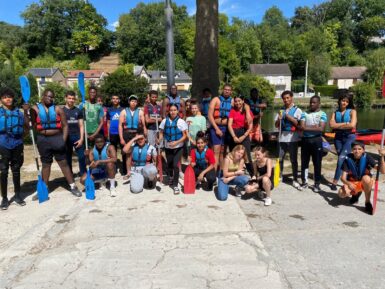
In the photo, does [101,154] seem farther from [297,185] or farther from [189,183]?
[297,185]

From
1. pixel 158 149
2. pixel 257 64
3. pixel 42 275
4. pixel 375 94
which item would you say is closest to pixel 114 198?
pixel 158 149

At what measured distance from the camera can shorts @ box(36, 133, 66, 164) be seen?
18.7ft

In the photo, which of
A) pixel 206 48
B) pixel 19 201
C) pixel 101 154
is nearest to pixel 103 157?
pixel 101 154

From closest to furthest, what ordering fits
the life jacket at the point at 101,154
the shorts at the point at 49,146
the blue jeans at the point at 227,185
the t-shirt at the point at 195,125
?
the blue jeans at the point at 227,185
the shorts at the point at 49,146
the life jacket at the point at 101,154
the t-shirt at the point at 195,125

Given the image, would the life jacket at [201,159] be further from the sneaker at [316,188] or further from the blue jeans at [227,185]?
the sneaker at [316,188]

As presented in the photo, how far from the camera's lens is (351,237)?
4211 mm

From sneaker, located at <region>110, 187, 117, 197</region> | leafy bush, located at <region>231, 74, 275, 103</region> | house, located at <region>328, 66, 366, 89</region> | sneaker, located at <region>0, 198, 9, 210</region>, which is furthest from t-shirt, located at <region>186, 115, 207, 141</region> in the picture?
house, located at <region>328, 66, 366, 89</region>

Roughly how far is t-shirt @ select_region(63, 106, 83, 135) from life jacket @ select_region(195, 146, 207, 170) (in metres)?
2.22

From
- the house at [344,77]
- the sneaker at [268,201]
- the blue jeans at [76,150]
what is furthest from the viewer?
the house at [344,77]

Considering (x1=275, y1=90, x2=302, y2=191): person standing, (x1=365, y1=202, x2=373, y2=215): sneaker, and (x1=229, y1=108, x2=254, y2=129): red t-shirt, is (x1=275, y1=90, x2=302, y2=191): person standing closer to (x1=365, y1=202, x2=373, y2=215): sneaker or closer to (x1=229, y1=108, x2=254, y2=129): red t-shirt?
(x1=229, y1=108, x2=254, y2=129): red t-shirt

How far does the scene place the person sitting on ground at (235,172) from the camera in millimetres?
5703

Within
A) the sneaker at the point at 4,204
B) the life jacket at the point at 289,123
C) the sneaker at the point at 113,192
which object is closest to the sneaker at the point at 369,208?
the life jacket at the point at 289,123

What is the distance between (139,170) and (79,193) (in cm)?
110

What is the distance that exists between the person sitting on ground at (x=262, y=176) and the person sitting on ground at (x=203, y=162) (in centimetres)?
74
